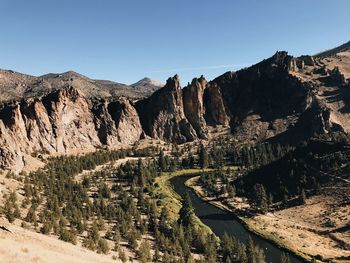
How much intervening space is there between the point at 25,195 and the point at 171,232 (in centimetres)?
4505

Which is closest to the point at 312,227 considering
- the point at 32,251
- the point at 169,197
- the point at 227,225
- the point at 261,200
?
the point at 261,200

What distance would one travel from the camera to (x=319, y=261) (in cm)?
9012

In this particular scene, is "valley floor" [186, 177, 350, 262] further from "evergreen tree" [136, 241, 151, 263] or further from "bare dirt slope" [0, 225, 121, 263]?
"bare dirt slope" [0, 225, 121, 263]

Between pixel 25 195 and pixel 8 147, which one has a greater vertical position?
pixel 8 147

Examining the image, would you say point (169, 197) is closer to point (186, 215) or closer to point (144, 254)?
point (186, 215)

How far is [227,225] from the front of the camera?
395 feet

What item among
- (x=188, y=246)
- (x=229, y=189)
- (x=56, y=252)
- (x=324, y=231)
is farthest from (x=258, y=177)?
(x=56, y=252)

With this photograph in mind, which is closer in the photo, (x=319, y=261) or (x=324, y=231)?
(x=319, y=261)

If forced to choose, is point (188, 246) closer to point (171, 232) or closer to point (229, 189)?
point (171, 232)

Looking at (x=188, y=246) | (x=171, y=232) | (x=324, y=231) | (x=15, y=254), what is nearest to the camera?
(x=15, y=254)

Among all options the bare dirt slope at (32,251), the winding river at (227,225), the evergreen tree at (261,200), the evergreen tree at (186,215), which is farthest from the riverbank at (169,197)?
the bare dirt slope at (32,251)

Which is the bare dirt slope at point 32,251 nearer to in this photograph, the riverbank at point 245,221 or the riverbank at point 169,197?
the riverbank at point 245,221

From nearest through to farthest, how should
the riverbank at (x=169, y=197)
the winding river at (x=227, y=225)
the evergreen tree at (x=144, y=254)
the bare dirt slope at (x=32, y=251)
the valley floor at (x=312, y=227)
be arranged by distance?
1. the bare dirt slope at (x=32, y=251)
2. the evergreen tree at (x=144, y=254)
3. the valley floor at (x=312, y=227)
4. the winding river at (x=227, y=225)
5. the riverbank at (x=169, y=197)

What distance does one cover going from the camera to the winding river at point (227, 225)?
97375mm
